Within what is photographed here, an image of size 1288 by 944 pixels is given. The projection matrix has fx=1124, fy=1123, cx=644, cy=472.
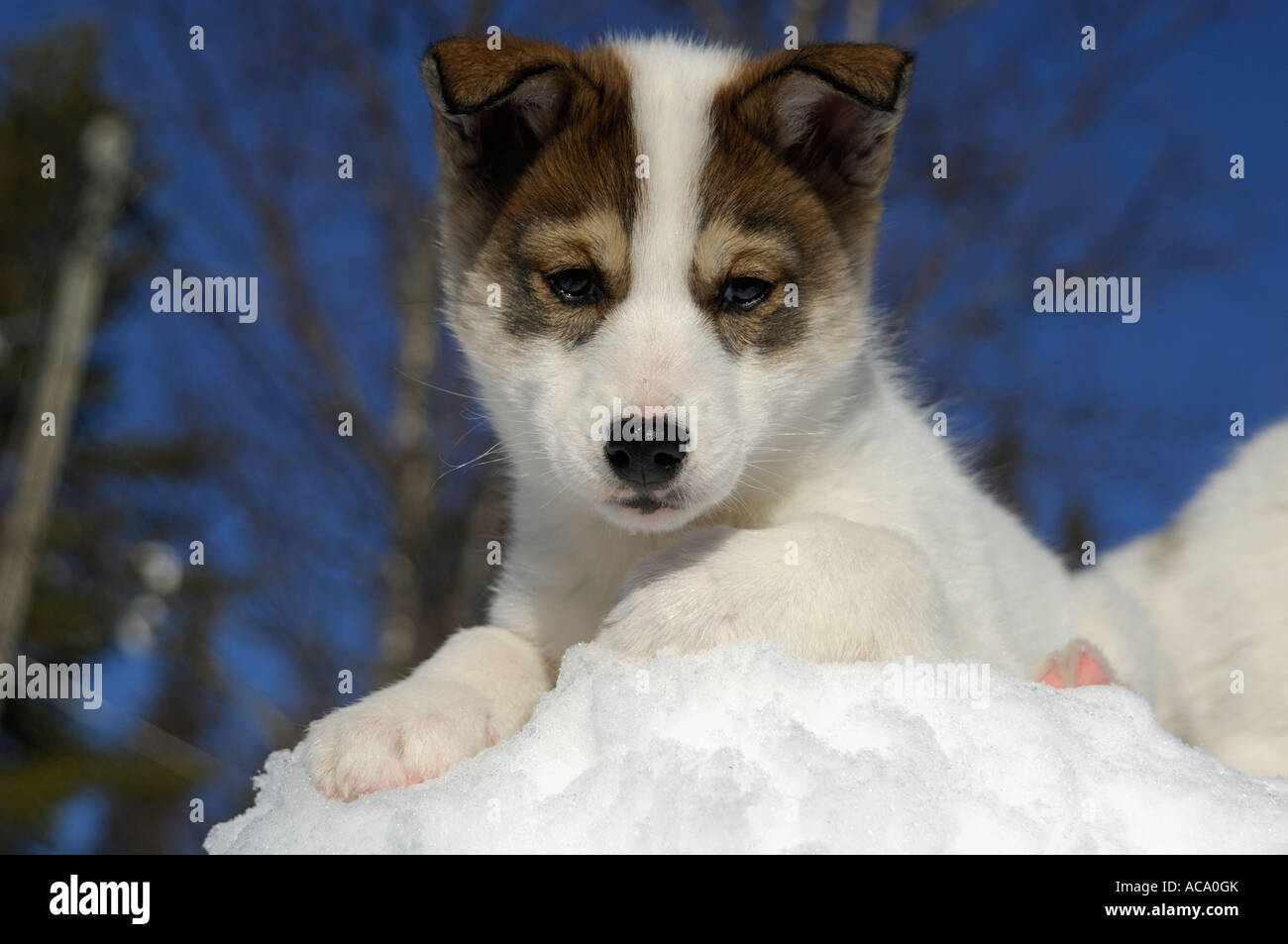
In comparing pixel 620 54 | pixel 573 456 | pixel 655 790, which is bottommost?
pixel 655 790

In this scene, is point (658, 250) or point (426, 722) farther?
point (658, 250)

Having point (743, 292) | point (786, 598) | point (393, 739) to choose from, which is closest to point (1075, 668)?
Result: point (786, 598)

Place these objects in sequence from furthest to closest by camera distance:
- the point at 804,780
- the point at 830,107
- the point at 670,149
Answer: the point at 830,107
the point at 670,149
the point at 804,780

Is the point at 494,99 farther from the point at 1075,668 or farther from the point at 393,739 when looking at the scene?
the point at 1075,668

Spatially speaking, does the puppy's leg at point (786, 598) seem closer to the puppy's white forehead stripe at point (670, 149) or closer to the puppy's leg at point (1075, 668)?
the puppy's leg at point (1075, 668)

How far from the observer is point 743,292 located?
10.6ft

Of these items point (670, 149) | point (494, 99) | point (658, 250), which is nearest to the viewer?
point (658, 250)

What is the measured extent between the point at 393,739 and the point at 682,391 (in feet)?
3.64

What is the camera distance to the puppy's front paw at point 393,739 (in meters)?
2.67

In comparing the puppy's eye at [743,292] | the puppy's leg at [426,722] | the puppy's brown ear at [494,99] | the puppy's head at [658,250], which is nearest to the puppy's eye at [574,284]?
the puppy's head at [658,250]

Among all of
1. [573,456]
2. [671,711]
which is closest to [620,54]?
[573,456]

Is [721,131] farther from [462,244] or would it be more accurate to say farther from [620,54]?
[462,244]

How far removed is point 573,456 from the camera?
291 cm
